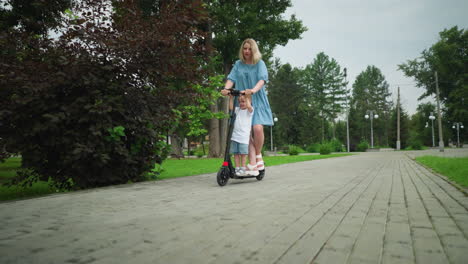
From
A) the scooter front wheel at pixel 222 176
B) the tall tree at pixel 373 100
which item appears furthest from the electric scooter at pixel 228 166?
the tall tree at pixel 373 100

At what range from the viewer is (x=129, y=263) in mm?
1267

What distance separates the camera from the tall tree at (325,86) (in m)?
61.5

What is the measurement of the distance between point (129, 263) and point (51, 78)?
3.16 m

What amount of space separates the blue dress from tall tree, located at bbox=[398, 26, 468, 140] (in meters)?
41.6

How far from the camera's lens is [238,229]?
179 centimetres

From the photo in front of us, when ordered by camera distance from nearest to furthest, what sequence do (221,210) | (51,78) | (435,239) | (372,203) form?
1. (435,239)
2. (221,210)
3. (372,203)
4. (51,78)

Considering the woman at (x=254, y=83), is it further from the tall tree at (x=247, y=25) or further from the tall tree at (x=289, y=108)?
the tall tree at (x=289, y=108)

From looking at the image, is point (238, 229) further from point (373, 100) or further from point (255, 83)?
point (373, 100)

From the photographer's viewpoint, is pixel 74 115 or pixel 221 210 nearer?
pixel 221 210

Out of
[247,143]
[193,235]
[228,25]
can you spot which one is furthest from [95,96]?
[228,25]

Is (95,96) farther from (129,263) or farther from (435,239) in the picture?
(435,239)

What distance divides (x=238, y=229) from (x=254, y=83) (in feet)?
11.3

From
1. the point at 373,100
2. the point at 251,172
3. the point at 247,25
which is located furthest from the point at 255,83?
the point at 373,100

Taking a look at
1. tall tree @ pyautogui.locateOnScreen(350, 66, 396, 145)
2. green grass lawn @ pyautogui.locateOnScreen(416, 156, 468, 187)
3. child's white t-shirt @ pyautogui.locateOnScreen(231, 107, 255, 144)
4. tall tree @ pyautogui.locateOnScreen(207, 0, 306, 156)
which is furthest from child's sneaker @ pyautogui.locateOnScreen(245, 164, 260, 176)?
tall tree @ pyautogui.locateOnScreen(350, 66, 396, 145)
